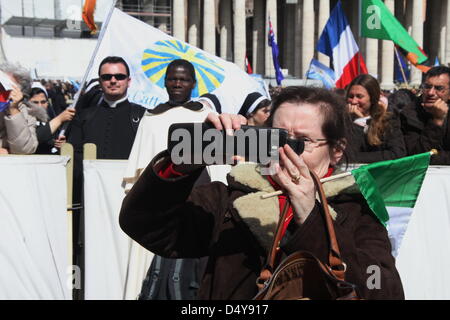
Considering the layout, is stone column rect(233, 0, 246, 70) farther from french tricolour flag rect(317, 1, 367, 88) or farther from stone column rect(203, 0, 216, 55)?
french tricolour flag rect(317, 1, 367, 88)

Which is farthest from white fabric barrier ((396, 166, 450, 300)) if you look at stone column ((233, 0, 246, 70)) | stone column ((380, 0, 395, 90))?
stone column ((380, 0, 395, 90))

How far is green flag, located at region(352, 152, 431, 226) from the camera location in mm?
2871

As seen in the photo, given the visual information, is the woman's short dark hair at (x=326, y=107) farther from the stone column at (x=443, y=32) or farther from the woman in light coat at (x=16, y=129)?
the stone column at (x=443, y=32)

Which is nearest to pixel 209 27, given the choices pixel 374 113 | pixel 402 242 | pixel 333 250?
pixel 374 113

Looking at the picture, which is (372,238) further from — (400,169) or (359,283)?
(400,169)

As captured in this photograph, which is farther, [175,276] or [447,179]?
[447,179]

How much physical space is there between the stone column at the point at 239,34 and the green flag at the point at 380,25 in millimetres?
42354

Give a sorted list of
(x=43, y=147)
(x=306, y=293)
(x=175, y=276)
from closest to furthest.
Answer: (x=306, y=293) → (x=175, y=276) → (x=43, y=147)

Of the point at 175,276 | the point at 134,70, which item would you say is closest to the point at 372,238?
the point at 175,276

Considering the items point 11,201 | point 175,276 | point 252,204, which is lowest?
point 175,276

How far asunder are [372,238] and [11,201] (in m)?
2.82

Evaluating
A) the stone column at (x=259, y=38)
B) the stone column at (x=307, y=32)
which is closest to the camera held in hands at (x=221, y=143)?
the stone column at (x=307, y=32)

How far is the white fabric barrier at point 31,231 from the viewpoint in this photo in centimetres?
452

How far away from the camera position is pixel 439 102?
20.5 ft
